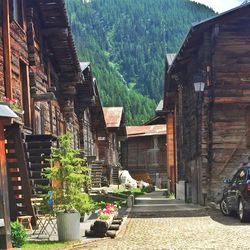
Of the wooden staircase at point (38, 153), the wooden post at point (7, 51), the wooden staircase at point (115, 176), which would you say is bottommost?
the wooden staircase at point (115, 176)

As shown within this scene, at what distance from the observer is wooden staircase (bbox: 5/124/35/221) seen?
44.6 ft

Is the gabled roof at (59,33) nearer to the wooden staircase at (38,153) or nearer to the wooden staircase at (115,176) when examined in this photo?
the wooden staircase at (38,153)

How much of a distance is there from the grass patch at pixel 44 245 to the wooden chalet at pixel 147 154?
1855 inches

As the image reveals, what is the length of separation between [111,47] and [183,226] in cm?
18643

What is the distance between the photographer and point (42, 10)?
18969 millimetres

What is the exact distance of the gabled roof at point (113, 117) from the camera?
53.1 meters

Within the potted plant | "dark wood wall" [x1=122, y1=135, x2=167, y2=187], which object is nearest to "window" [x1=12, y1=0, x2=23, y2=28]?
the potted plant

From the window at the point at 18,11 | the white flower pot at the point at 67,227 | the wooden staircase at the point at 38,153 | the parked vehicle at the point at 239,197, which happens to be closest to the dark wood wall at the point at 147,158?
the parked vehicle at the point at 239,197

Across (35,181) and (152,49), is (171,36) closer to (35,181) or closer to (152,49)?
(152,49)

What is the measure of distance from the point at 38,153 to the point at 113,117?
38.8 m

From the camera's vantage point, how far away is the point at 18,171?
46.6ft

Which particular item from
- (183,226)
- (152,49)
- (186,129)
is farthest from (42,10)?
(152,49)

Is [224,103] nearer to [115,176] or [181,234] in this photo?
[181,234]

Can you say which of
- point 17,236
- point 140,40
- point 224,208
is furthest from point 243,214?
point 140,40
